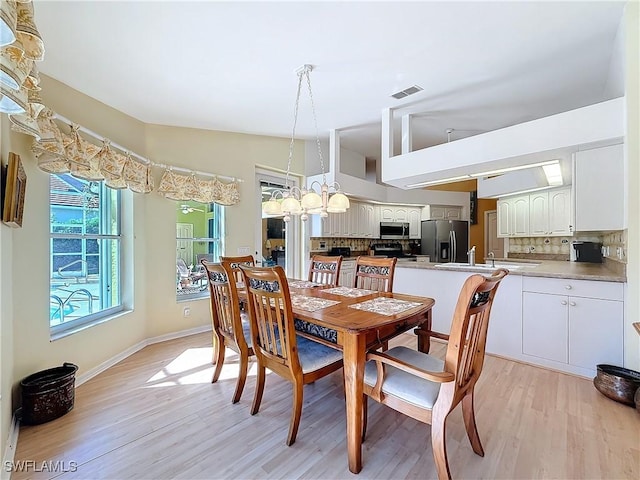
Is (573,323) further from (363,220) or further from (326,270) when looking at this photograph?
(363,220)

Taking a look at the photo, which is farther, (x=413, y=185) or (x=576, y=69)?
(x=413, y=185)

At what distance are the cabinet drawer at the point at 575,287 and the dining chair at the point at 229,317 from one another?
2.72 m

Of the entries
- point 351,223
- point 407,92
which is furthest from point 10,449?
point 351,223

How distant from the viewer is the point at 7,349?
1.75m

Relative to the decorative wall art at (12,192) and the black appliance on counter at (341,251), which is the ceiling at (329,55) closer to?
the decorative wall art at (12,192)

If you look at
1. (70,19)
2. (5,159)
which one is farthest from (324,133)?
(5,159)

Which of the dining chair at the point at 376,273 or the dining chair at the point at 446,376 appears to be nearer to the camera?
the dining chair at the point at 446,376

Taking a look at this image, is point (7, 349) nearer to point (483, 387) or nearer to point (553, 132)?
point (483, 387)

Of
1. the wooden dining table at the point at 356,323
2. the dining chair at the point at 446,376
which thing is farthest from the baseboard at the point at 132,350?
the dining chair at the point at 446,376

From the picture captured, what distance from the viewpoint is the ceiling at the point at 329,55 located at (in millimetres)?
1973

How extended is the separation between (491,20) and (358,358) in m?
2.50

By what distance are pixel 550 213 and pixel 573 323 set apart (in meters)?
2.91

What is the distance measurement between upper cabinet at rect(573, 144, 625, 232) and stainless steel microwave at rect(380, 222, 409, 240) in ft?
12.2

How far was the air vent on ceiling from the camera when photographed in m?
3.13
